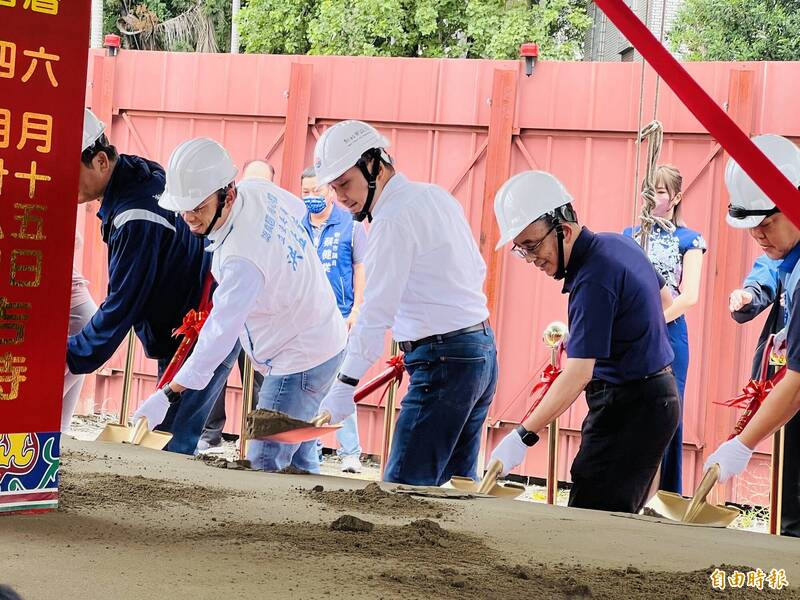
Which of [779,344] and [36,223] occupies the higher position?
[36,223]

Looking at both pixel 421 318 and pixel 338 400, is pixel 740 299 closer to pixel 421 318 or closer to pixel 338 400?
pixel 421 318

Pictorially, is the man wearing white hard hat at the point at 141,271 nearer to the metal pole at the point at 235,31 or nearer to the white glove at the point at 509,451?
the white glove at the point at 509,451

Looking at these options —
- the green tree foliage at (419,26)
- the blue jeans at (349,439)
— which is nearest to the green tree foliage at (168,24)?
the green tree foliage at (419,26)

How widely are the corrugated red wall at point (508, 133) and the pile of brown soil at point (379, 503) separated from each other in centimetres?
393

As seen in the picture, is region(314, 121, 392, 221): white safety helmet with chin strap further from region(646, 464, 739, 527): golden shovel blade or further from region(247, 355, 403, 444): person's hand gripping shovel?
region(646, 464, 739, 527): golden shovel blade

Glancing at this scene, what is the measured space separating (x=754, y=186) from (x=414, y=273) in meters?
1.30

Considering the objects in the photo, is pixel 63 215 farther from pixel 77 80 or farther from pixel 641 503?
pixel 641 503

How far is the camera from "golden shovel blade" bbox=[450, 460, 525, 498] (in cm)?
396

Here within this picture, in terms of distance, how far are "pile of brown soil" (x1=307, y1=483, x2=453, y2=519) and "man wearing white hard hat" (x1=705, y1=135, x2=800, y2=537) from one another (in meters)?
1.04

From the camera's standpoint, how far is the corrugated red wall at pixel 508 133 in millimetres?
7215

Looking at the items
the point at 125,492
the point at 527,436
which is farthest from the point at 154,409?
the point at 527,436

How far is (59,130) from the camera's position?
2.93 metres

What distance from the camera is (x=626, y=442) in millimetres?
3967

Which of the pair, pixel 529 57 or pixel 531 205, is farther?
→ pixel 529 57
